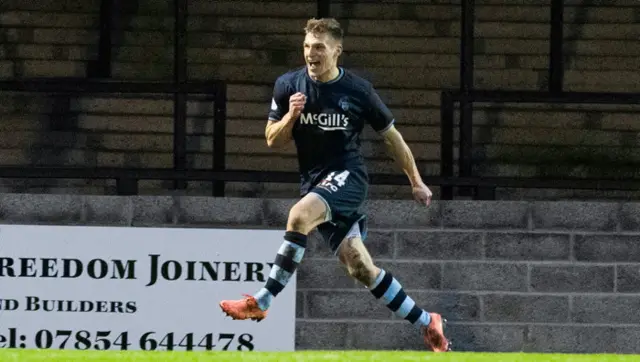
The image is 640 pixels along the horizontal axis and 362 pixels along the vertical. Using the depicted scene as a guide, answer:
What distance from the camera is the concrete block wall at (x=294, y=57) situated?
15.1 m

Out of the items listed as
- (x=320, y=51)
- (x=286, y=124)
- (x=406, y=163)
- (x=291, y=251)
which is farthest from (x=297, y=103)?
(x=406, y=163)

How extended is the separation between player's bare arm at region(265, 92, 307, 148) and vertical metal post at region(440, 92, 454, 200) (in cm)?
284

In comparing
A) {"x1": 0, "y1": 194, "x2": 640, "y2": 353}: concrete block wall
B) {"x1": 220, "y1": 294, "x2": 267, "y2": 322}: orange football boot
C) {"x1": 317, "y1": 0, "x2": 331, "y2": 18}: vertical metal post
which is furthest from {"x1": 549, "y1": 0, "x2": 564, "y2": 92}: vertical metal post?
{"x1": 220, "y1": 294, "x2": 267, "y2": 322}: orange football boot

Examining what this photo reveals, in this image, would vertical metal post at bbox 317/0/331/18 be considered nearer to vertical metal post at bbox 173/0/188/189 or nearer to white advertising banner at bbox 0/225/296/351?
vertical metal post at bbox 173/0/188/189

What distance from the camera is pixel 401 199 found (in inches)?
562

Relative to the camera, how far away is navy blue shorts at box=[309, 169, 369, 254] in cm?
1090

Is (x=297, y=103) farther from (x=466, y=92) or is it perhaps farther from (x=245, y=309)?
(x=466, y=92)

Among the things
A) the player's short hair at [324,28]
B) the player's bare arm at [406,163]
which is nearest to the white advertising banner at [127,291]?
the player's bare arm at [406,163]

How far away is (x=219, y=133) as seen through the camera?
44.4ft

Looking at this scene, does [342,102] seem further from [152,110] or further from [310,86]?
[152,110]

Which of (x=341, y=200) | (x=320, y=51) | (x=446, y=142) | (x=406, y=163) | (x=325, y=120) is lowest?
(x=341, y=200)

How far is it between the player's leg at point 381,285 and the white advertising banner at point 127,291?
1.84 m

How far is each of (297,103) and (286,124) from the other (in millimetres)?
215

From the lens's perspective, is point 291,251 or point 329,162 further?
point 329,162
